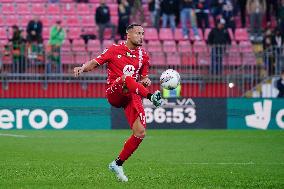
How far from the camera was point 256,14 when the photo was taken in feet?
109

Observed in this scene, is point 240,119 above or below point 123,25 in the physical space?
below

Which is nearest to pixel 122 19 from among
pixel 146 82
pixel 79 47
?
pixel 79 47

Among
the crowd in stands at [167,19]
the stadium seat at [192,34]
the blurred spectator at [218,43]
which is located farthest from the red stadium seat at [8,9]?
the blurred spectator at [218,43]

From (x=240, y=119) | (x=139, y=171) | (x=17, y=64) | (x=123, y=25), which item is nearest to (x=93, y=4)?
(x=123, y=25)

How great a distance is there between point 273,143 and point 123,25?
11423mm

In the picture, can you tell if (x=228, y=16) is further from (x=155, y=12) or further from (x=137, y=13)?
(x=137, y=13)

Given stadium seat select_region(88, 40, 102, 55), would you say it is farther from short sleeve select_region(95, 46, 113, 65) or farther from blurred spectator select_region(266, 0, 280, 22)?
short sleeve select_region(95, 46, 113, 65)

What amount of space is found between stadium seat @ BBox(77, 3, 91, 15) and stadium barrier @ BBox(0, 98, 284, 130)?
6.73 m

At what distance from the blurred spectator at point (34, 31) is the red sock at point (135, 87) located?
17486 millimetres

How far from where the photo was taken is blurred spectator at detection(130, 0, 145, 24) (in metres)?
33.1

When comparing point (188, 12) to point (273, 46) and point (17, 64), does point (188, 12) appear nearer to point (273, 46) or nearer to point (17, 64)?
point (273, 46)

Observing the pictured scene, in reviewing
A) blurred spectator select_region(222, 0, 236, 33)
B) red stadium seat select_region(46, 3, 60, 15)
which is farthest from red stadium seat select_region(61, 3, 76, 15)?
blurred spectator select_region(222, 0, 236, 33)

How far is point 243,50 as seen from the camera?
29953 mm

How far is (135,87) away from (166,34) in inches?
801
